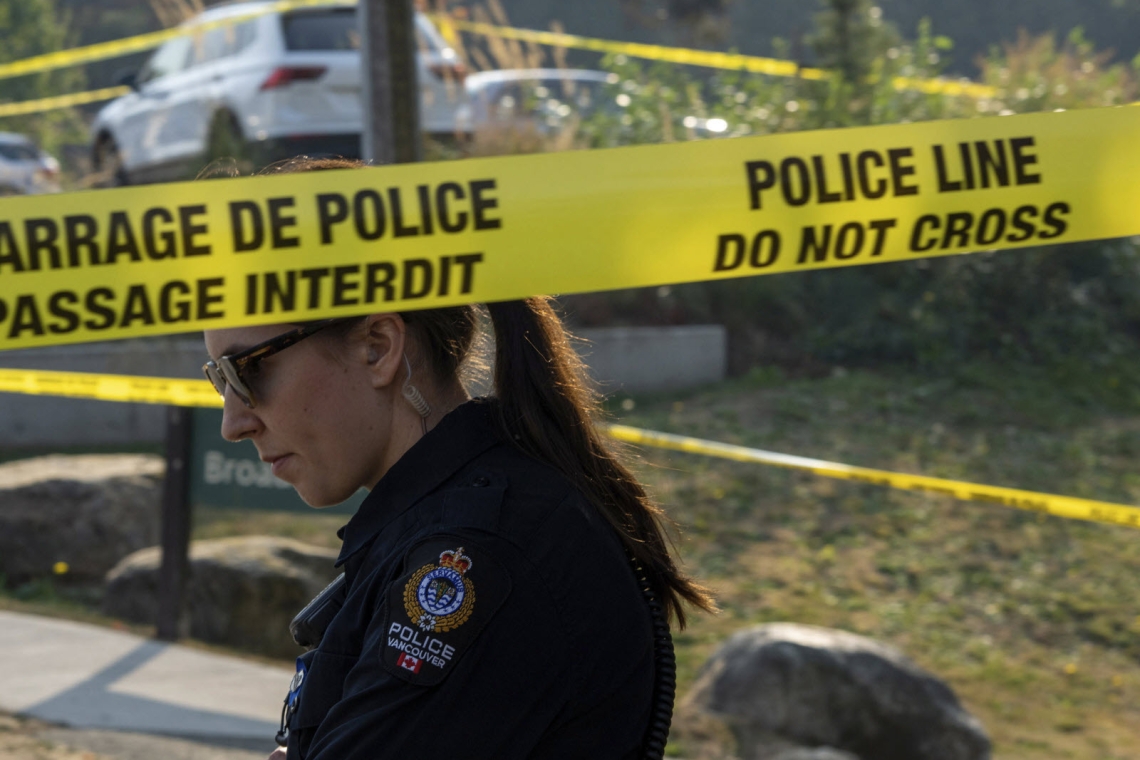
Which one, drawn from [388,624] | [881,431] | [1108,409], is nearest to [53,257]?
[388,624]

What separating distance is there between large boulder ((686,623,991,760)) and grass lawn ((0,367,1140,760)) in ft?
0.80

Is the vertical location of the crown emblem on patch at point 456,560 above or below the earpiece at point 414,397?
below

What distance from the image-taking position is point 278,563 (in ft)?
19.1

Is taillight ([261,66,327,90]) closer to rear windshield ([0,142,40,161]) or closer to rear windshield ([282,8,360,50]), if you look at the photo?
rear windshield ([282,8,360,50])

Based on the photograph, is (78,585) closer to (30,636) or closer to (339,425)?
(30,636)

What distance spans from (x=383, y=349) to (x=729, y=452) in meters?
4.04

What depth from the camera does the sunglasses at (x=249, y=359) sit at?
66.2 inches

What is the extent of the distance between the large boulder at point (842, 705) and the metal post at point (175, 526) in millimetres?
2557

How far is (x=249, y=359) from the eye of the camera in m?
1.71

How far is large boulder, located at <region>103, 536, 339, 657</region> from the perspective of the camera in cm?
577

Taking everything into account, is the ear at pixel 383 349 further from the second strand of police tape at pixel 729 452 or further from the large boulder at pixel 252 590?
the large boulder at pixel 252 590

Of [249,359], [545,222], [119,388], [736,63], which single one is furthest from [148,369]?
[545,222]

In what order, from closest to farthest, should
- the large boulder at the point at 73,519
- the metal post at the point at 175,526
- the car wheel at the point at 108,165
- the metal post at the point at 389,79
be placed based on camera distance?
the metal post at the point at 389,79, the metal post at the point at 175,526, the large boulder at the point at 73,519, the car wheel at the point at 108,165

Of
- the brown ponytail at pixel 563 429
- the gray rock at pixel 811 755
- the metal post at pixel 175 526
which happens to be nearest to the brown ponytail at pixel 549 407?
the brown ponytail at pixel 563 429
